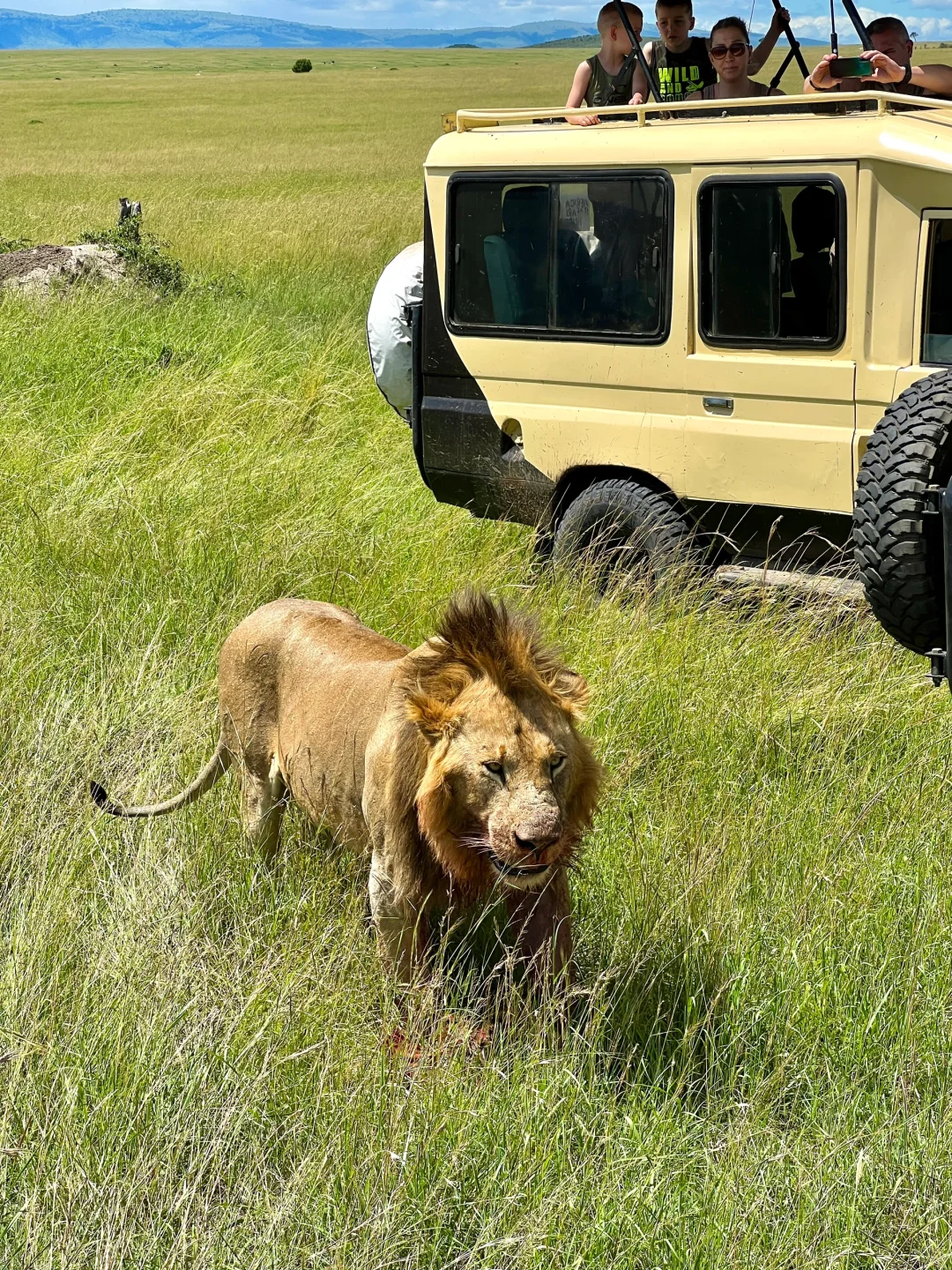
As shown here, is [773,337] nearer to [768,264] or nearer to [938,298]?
[768,264]

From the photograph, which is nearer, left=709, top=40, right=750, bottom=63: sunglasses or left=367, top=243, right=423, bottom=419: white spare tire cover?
left=709, top=40, right=750, bottom=63: sunglasses

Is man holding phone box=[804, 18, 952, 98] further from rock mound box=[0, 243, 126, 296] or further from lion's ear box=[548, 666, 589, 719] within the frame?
rock mound box=[0, 243, 126, 296]

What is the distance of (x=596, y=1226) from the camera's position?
2.47 metres

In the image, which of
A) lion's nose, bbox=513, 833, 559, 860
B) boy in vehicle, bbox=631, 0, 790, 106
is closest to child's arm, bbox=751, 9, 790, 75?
boy in vehicle, bbox=631, 0, 790, 106

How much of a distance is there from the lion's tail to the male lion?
0.51 meters

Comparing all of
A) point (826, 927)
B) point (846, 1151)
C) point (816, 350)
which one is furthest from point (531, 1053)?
point (816, 350)

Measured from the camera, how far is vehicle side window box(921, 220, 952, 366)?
4.96 meters

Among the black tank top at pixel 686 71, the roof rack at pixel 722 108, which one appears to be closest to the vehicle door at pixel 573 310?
the roof rack at pixel 722 108

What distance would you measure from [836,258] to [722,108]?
115cm

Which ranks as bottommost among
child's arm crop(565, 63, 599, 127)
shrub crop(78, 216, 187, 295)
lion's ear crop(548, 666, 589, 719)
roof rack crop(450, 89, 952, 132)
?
shrub crop(78, 216, 187, 295)

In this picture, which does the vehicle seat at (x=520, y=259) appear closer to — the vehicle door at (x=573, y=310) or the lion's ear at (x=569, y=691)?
the vehicle door at (x=573, y=310)

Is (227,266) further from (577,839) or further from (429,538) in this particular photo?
(577,839)

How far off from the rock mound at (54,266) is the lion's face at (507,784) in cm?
1024

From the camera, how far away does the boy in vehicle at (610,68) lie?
7293 mm
